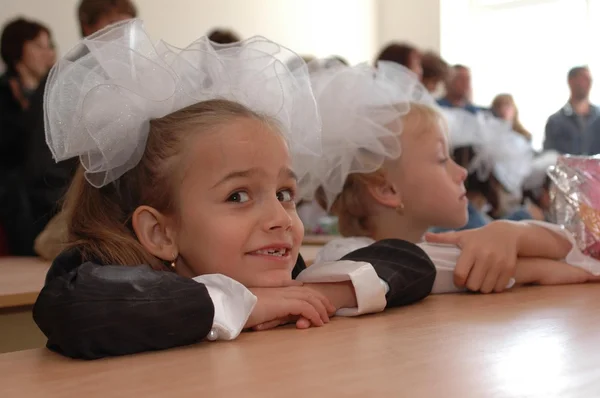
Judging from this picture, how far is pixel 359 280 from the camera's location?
1.15 meters

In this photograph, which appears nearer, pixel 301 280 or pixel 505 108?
pixel 301 280

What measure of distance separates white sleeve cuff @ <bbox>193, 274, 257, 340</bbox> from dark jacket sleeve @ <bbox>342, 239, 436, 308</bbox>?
0.27m

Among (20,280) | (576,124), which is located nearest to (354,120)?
(20,280)

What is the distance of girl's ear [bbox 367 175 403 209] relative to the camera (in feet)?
6.15

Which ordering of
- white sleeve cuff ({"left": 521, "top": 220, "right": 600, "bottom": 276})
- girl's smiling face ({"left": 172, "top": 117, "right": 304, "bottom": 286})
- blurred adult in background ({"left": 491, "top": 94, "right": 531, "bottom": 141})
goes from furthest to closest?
blurred adult in background ({"left": 491, "top": 94, "right": 531, "bottom": 141}), white sleeve cuff ({"left": 521, "top": 220, "right": 600, "bottom": 276}), girl's smiling face ({"left": 172, "top": 117, "right": 304, "bottom": 286})

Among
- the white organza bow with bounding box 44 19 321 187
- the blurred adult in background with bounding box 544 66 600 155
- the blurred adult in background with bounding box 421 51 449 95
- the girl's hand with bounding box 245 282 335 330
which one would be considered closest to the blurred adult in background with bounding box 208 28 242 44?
the blurred adult in background with bounding box 421 51 449 95

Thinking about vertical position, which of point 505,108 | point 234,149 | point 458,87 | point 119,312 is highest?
point 234,149

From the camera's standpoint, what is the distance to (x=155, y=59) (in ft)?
3.60

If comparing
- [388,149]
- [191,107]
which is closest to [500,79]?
[388,149]

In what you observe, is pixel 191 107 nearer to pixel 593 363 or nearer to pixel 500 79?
pixel 593 363

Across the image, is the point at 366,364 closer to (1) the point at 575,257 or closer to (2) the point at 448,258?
(2) the point at 448,258

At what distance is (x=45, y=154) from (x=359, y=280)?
191 centimetres

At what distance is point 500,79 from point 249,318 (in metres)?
7.06

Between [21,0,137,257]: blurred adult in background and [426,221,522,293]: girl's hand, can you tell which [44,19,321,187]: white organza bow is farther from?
[21,0,137,257]: blurred adult in background
